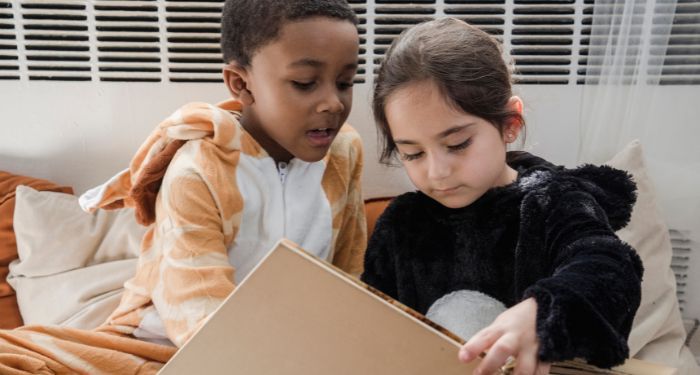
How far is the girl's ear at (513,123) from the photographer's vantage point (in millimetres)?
969

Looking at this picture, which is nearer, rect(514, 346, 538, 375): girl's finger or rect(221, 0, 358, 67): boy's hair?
rect(514, 346, 538, 375): girl's finger

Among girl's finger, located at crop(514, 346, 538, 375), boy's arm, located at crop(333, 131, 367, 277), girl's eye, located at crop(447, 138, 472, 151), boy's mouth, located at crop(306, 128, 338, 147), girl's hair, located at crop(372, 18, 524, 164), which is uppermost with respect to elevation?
girl's hair, located at crop(372, 18, 524, 164)

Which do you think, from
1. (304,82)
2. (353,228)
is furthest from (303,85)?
(353,228)

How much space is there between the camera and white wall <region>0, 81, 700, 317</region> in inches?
61.6

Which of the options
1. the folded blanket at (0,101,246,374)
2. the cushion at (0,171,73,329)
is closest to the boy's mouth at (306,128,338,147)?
the folded blanket at (0,101,246,374)

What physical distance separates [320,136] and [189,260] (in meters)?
0.28

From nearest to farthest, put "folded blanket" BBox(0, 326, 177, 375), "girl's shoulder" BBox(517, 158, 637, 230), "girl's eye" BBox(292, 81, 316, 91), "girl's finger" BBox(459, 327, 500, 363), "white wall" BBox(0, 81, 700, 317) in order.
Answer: "girl's finger" BBox(459, 327, 500, 363)
"girl's shoulder" BBox(517, 158, 637, 230)
"folded blanket" BBox(0, 326, 177, 375)
"girl's eye" BBox(292, 81, 316, 91)
"white wall" BBox(0, 81, 700, 317)

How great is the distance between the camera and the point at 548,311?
634mm

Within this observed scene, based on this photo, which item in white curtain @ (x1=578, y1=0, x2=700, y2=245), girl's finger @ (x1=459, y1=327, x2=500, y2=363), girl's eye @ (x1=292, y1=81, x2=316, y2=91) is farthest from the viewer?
white curtain @ (x1=578, y1=0, x2=700, y2=245)

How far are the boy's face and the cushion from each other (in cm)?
65

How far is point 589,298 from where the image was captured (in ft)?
2.17

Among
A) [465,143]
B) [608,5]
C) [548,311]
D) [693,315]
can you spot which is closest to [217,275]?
[465,143]

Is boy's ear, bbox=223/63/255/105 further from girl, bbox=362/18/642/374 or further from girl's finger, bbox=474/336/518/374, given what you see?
girl's finger, bbox=474/336/518/374

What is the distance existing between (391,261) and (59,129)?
0.96m
